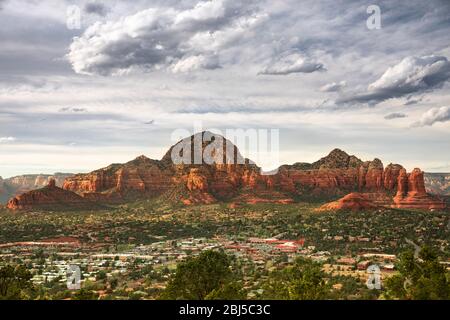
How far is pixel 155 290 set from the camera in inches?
1633

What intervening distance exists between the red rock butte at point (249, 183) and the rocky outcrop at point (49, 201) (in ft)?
1.11

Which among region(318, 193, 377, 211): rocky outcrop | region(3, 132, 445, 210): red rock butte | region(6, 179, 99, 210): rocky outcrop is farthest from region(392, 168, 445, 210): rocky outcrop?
region(6, 179, 99, 210): rocky outcrop

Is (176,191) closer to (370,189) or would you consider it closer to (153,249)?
(370,189)

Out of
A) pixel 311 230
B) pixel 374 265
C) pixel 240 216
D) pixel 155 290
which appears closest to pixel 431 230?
pixel 311 230

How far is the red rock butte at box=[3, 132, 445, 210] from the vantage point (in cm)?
14988

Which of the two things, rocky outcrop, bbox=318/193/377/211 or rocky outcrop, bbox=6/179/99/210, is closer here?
rocky outcrop, bbox=318/193/377/211

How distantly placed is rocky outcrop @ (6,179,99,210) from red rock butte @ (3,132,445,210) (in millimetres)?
338

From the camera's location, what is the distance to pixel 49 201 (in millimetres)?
149000

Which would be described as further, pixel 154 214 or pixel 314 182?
pixel 314 182

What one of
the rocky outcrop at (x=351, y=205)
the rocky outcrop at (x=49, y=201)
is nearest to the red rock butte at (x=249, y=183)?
the rocky outcrop at (x=49, y=201)

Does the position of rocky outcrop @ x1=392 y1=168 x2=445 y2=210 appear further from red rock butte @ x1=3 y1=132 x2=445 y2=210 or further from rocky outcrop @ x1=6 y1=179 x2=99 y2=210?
rocky outcrop @ x1=6 y1=179 x2=99 y2=210

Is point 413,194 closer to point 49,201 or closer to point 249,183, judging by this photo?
point 249,183

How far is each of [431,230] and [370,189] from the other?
242ft

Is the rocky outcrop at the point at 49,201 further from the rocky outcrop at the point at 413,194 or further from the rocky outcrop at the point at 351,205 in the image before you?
the rocky outcrop at the point at 413,194
